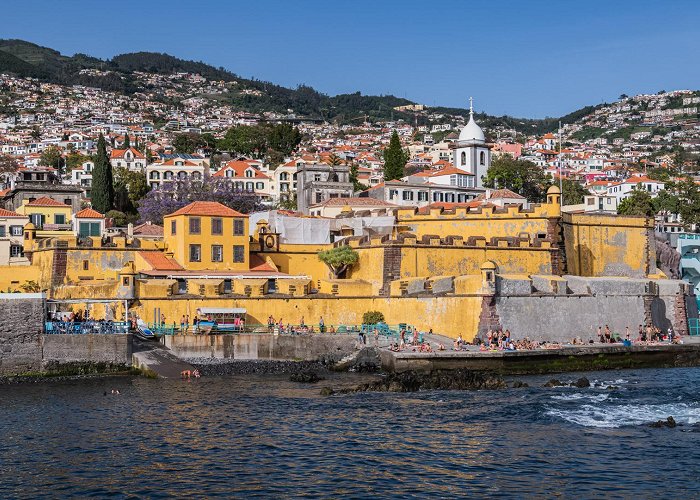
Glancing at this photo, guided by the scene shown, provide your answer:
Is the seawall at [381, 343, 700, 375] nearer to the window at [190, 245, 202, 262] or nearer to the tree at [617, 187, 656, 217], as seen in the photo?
the window at [190, 245, 202, 262]

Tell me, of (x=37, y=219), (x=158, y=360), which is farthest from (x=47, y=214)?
(x=158, y=360)

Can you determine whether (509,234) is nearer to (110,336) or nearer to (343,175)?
(110,336)

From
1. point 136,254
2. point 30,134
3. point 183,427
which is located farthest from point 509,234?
point 30,134

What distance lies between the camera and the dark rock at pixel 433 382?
117ft

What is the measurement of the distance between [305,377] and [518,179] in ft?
186

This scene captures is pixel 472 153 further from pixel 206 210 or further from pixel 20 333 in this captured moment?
pixel 20 333

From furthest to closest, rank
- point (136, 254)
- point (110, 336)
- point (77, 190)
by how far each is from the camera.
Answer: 1. point (77, 190)
2. point (136, 254)
3. point (110, 336)

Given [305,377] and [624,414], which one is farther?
[305,377]

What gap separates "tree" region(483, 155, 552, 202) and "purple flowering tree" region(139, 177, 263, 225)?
24125 millimetres

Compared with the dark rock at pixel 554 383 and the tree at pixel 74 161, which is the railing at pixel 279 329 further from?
the tree at pixel 74 161

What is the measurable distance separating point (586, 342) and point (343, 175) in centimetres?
4626

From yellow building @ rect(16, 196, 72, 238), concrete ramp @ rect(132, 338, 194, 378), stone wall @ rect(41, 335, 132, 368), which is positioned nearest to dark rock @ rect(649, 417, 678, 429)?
concrete ramp @ rect(132, 338, 194, 378)

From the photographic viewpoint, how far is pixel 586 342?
44.6 m

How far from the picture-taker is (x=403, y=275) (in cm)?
4769
